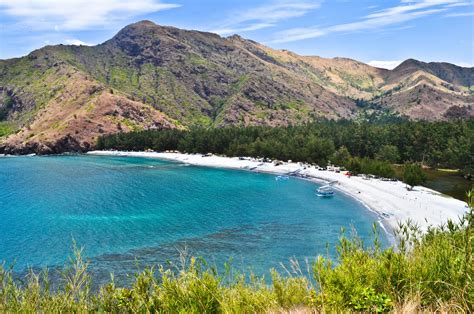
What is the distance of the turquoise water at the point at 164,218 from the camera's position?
6719cm

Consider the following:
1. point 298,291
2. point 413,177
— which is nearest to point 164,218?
point 413,177

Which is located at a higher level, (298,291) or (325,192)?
(298,291)

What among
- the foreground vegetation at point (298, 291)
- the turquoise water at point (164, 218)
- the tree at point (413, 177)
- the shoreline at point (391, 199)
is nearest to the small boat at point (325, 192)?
the turquoise water at point (164, 218)

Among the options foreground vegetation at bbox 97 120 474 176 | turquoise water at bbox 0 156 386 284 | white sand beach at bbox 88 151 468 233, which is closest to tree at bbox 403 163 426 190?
white sand beach at bbox 88 151 468 233

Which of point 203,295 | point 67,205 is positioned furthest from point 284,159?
point 203,295

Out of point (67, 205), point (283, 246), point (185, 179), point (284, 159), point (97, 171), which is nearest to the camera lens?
point (283, 246)

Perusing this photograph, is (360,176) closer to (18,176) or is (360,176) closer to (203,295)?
(203,295)

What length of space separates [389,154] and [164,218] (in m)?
104

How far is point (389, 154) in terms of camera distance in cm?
15275

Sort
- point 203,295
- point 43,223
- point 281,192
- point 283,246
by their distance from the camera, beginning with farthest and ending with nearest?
point 281,192 < point 43,223 < point 283,246 < point 203,295

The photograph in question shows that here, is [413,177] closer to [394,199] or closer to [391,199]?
[394,199]

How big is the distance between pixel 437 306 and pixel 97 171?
17235 centimetres

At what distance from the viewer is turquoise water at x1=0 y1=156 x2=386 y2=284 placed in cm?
6719

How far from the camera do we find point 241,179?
15250cm
